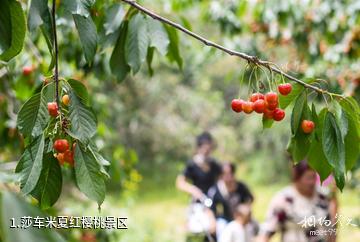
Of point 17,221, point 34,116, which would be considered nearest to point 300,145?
point 34,116

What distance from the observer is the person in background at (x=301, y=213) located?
2.34 metres

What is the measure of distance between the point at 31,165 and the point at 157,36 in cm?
54

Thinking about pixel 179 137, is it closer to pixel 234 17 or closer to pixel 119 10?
pixel 234 17

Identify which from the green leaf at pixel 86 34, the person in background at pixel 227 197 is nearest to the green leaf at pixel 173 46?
the green leaf at pixel 86 34

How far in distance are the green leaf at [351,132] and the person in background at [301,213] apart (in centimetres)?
128

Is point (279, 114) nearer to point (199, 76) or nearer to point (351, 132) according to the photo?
point (351, 132)

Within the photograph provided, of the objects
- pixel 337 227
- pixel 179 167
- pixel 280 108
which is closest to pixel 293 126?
pixel 280 108

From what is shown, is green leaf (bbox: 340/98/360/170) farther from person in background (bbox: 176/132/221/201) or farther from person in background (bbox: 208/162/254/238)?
person in background (bbox: 176/132/221/201)

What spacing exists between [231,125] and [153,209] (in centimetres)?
362

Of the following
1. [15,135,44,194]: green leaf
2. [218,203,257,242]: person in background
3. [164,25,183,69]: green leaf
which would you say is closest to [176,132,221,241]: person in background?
[218,203,257,242]: person in background

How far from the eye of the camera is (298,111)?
103 centimetres

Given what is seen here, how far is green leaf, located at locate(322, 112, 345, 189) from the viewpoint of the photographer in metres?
0.99

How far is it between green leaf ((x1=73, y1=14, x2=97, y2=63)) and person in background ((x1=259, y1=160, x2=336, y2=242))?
1.62m

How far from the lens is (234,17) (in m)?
3.46
